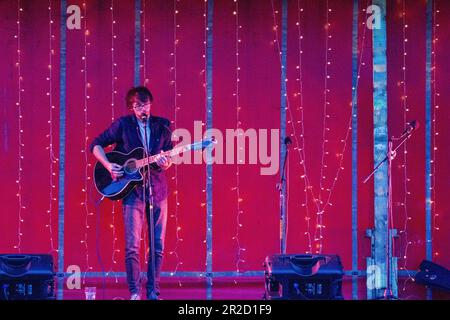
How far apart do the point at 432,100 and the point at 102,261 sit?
4.17 metres

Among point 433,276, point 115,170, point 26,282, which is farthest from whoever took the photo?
point 433,276

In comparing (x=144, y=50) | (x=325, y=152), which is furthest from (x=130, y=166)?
(x=325, y=152)

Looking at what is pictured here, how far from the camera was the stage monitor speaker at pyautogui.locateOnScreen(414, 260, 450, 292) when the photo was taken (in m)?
6.94

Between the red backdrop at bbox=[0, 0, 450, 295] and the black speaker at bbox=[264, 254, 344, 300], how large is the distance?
79.0 inches

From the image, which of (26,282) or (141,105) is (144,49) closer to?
(141,105)

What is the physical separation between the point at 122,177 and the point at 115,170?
9cm

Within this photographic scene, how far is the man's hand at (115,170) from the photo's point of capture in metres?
5.91

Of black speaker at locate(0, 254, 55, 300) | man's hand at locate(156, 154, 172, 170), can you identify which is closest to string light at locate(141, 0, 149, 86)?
man's hand at locate(156, 154, 172, 170)

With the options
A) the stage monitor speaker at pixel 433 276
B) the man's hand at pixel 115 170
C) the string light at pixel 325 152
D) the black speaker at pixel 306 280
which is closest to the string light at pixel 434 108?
the stage monitor speaker at pixel 433 276

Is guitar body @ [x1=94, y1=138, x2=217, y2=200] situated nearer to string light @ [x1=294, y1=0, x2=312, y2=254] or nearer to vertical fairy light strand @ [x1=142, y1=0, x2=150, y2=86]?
vertical fairy light strand @ [x1=142, y1=0, x2=150, y2=86]

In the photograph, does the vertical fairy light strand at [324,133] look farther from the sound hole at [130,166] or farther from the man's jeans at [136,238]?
the sound hole at [130,166]

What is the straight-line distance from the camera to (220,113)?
24.5 feet

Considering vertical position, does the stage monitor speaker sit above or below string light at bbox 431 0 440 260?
below
